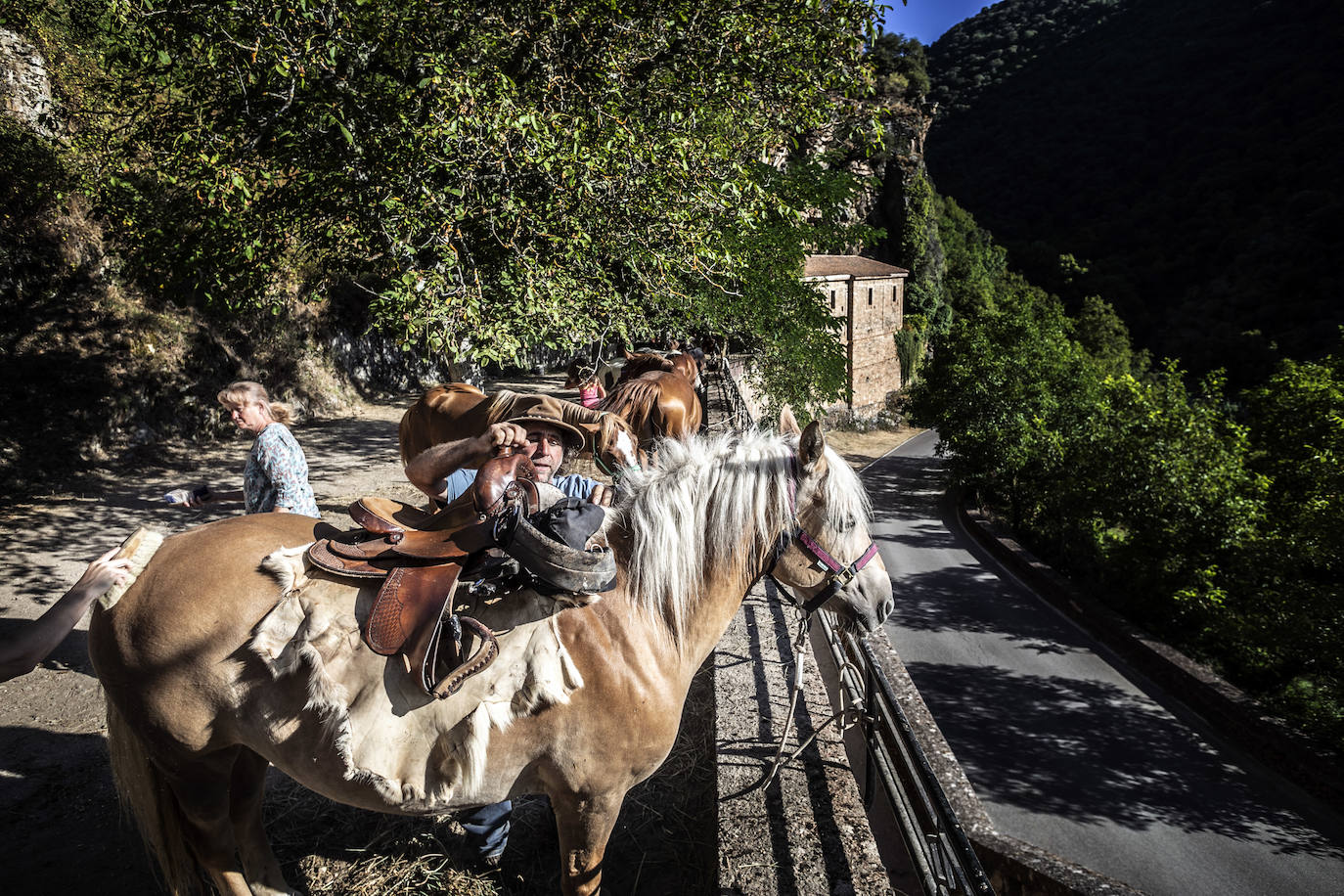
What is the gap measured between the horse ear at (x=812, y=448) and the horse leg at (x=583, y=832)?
1.40 m

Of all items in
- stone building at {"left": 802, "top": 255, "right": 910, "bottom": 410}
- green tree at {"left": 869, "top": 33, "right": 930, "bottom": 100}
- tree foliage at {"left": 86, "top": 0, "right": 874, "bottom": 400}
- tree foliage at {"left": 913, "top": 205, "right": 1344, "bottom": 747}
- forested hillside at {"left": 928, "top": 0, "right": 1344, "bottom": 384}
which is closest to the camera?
tree foliage at {"left": 86, "top": 0, "right": 874, "bottom": 400}

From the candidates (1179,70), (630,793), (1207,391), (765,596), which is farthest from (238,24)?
(1179,70)

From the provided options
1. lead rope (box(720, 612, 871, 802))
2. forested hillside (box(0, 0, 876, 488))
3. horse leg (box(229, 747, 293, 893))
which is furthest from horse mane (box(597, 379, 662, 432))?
horse leg (box(229, 747, 293, 893))

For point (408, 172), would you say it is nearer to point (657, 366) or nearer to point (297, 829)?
point (657, 366)

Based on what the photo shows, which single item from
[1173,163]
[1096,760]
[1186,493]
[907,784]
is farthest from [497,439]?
[1173,163]

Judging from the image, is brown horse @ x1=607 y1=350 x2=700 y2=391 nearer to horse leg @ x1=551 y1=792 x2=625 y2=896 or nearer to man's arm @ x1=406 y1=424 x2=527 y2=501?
man's arm @ x1=406 y1=424 x2=527 y2=501

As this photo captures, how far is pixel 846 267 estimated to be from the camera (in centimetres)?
4725

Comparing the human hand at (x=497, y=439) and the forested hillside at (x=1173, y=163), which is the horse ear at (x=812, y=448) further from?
the forested hillside at (x=1173, y=163)

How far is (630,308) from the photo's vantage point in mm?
9359

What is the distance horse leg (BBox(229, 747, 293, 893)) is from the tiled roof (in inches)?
1654

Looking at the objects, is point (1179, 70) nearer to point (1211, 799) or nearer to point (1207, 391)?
point (1207, 391)

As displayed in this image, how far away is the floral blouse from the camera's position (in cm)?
373

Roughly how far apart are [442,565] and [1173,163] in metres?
90.5

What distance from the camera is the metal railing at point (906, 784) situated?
7.16 ft
